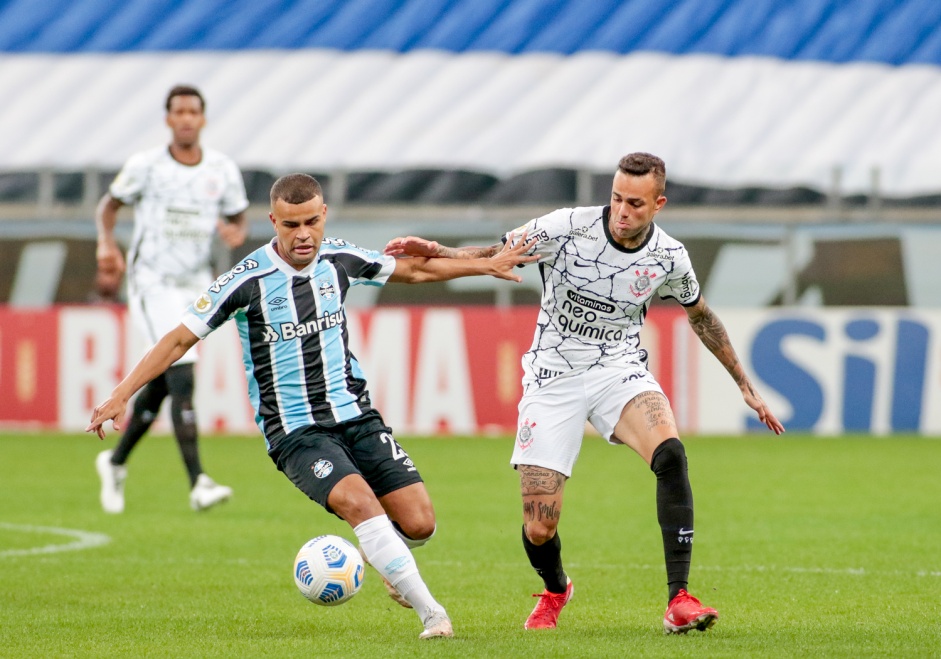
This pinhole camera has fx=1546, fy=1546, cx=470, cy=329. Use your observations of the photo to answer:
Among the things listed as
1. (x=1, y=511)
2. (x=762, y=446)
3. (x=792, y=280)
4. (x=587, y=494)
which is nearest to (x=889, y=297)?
(x=792, y=280)

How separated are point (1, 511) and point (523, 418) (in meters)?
5.12

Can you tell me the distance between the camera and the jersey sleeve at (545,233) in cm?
655

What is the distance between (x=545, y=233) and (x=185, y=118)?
4429mm

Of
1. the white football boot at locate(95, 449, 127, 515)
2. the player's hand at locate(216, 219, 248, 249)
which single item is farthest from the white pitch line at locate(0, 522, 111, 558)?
the player's hand at locate(216, 219, 248, 249)

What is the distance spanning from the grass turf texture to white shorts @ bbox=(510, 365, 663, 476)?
2.35 feet

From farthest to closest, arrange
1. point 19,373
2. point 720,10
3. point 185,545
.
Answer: point 720,10 → point 19,373 → point 185,545

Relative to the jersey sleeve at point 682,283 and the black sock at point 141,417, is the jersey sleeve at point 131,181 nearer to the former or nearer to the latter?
the black sock at point 141,417

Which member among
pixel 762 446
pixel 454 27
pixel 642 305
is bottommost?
pixel 762 446

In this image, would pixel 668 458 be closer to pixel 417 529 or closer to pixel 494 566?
pixel 417 529

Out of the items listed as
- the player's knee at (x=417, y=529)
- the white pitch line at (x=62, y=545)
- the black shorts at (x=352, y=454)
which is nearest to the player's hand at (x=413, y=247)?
the black shorts at (x=352, y=454)

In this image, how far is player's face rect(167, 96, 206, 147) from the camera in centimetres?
1019

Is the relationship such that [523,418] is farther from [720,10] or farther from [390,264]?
[720,10]

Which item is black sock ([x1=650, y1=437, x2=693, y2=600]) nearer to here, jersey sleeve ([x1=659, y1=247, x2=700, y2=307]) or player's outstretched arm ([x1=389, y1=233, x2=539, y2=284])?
jersey sleeve ([x1=659, y1=247, x2=700, y2=307])

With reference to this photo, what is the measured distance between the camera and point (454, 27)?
2477 cm
